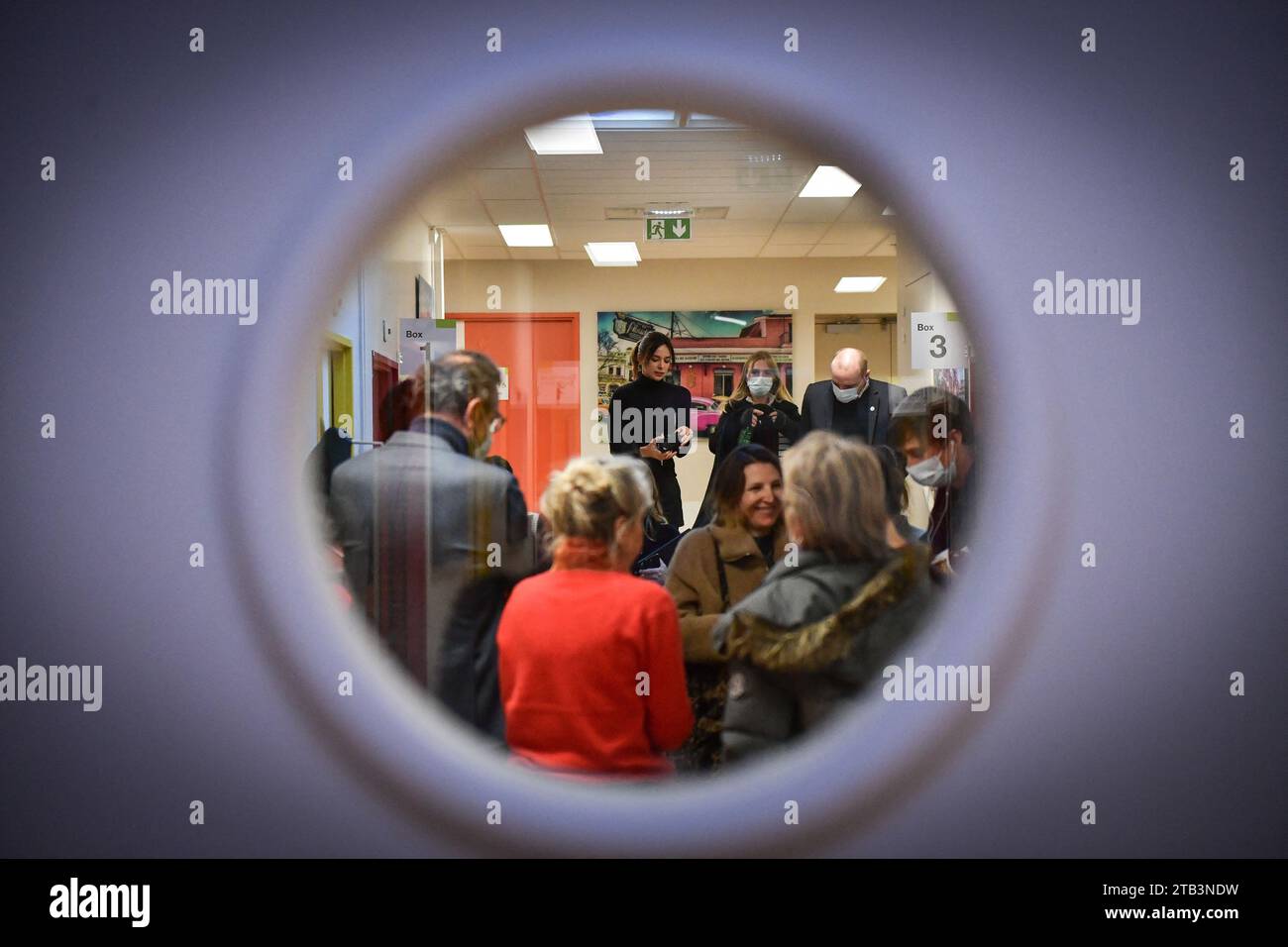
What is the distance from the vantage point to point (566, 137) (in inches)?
81.0

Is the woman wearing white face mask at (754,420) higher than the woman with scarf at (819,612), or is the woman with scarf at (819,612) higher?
the woman wearing white face mask at (754,420)

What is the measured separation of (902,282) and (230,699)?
1506 millimetres

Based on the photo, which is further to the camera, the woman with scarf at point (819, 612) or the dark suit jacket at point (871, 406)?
the dark suit jacket at point (871, 406)

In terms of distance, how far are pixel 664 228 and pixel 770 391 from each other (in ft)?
1.35

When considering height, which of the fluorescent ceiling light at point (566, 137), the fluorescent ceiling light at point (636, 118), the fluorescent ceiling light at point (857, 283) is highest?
the fluorescent ceiling light at point (636, 118)

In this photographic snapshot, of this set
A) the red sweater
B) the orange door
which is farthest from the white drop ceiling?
the red sweater

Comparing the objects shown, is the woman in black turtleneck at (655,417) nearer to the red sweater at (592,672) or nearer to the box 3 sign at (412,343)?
the red sweater at (592,672)

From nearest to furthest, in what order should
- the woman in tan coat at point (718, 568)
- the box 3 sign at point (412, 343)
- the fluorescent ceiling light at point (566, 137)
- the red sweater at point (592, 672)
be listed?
the red sweater at point (592, 672) < the woman in tan coat at point (718, 568) < the fluorescent ceiling light at point (566, 137) < the box 3 sign at point (412, 343)

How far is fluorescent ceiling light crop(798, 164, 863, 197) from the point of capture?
6.57ft

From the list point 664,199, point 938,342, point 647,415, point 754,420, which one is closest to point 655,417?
point 647,415

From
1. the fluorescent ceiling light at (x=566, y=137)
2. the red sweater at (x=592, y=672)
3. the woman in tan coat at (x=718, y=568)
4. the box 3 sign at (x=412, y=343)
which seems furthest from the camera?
the box 3 sign at (x=412, y=343)

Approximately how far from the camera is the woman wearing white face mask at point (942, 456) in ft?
6.51

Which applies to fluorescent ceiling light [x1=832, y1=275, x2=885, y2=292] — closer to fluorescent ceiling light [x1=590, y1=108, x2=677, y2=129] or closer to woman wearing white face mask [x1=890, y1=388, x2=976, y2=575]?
woman wearing white face mask [x1=890, y1=388, x2=976, y2=575]

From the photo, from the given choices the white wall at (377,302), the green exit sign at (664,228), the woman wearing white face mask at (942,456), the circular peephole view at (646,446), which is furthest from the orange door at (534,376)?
the woman wearing white face mask at (942,456)
